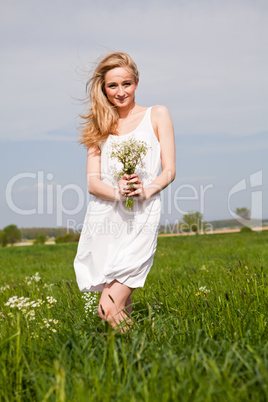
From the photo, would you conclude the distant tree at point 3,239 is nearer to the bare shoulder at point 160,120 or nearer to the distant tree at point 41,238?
the distant tree at point 41,238

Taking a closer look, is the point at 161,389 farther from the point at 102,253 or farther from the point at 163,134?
the point at 163,134

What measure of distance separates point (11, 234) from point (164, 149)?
59.0 meters

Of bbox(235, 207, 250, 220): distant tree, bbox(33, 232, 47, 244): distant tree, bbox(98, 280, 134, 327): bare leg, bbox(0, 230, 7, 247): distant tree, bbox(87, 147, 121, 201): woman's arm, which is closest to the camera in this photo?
bbox(98, 280, 134, 327): bare leg

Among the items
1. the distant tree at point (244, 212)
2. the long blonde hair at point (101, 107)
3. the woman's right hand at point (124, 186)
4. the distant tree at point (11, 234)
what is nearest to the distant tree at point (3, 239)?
the distant tree at point (11, 234)

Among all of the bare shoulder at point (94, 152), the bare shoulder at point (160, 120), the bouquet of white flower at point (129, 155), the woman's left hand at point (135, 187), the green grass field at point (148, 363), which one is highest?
the bare shoulder at point (160, 120)

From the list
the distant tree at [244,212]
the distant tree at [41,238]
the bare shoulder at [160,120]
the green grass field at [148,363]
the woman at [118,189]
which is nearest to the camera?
the green grass field at [148,363]


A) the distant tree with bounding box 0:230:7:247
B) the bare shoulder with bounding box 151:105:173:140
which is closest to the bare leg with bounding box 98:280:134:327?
the bare shoulder with bounding box 151:105:173:140

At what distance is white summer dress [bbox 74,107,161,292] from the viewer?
3543 mm

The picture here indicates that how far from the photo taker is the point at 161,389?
2000mm

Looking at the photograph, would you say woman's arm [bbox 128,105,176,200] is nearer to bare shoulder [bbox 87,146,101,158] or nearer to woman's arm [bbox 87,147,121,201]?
woman's arm [bbox 87,147,121,201]

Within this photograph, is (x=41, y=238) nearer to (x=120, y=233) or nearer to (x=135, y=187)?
(x=120, y=233)

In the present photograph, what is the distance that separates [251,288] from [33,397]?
250 centimetres

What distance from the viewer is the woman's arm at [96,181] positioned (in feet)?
11.9

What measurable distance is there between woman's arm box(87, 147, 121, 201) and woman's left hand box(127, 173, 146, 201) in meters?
0.15
